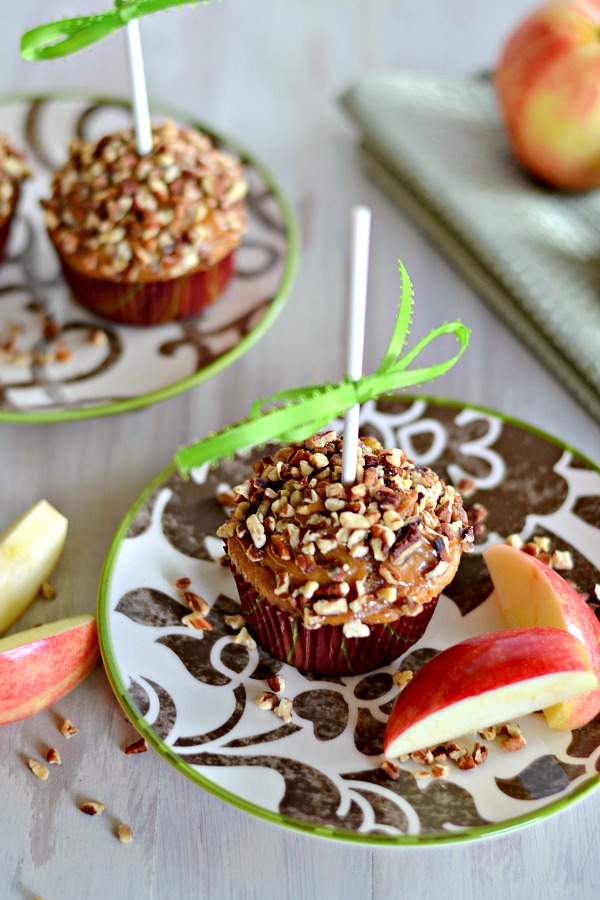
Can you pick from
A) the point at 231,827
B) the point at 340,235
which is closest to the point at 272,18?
the point at 340,235

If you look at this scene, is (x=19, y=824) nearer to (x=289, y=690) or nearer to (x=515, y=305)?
(x=289, y=690)

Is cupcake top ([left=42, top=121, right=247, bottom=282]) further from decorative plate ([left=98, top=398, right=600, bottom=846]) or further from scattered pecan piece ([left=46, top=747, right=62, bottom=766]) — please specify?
scattered pecan piece ([left=46, top=747, right=62, bottom=766])

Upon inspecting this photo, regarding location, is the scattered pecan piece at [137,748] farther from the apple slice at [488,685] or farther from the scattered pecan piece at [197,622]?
the apple slice at [488,685]

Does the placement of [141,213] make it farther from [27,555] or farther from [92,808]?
[92,808]

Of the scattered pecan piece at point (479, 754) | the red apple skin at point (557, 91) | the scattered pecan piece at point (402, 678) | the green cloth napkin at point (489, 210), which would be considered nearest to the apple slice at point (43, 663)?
the scattered pecan piece at point (402, 678)

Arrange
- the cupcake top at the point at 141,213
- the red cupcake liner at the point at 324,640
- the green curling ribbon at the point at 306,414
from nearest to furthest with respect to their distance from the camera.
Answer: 1. the green curling ribbon at the point at 306,414
2. the red cupcake liner at the point at 324,640
3. the cupcake top at the point at 141,213

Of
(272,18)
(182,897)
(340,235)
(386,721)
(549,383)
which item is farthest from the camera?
(272,18)

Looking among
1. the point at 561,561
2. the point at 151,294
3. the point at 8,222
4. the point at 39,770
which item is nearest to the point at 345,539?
the point at 561,561
